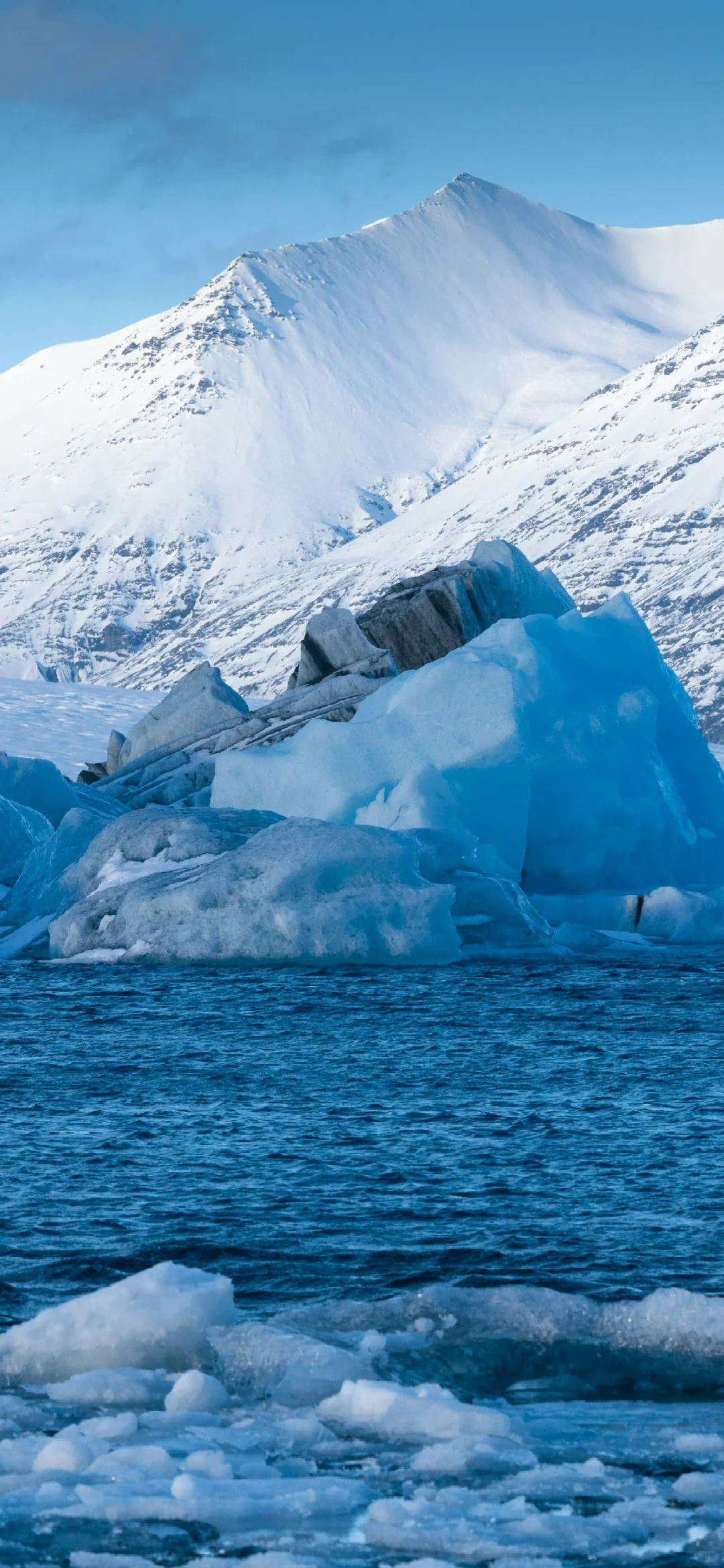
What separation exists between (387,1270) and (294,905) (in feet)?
35.3

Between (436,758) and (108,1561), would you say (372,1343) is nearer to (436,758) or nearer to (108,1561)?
(108,1561)

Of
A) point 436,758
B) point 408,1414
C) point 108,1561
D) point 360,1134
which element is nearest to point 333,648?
point 436,758

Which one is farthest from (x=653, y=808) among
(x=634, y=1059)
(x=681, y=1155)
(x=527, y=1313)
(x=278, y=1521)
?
(x=278, y=1521)

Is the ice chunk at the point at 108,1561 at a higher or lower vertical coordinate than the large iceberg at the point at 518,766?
lower

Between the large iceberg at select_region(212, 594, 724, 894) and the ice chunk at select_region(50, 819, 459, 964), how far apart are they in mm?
2024

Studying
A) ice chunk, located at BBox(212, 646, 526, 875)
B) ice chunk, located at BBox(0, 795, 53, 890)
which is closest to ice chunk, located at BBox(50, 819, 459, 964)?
ice chunk, located at BBox(212, 646, 526, 875)

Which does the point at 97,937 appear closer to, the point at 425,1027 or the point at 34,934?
the point at 34,934

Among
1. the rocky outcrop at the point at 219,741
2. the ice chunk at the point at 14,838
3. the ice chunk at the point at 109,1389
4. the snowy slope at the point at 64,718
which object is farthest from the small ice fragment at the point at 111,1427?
the snowy slope at the point at 64,718

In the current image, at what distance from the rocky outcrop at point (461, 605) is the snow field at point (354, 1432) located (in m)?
24.7

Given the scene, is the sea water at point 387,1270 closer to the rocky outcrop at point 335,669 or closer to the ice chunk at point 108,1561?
the ice chunk at point 108,1561

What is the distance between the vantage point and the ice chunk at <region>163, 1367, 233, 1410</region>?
7.74 metres

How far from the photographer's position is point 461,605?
3312 cm

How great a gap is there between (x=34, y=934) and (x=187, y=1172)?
12.0 metres

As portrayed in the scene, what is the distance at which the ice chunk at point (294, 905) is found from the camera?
20.2 meters
